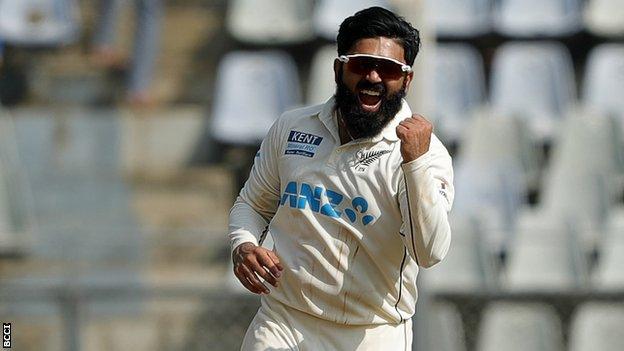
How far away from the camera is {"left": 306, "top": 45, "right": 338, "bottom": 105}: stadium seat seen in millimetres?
8961

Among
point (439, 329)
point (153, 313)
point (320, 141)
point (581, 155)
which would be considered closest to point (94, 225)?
point (153, 313)

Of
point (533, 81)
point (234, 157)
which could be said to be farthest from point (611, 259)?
point (234, 157)

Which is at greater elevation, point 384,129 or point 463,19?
point 384,129

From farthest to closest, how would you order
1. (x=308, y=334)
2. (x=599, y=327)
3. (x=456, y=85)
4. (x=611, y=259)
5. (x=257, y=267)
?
(x=456, y=85) < (x=611, y=259) < (x=599, y=327) < (x=308, y=334) < (x=257, y=267)

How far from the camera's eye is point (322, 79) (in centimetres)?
905

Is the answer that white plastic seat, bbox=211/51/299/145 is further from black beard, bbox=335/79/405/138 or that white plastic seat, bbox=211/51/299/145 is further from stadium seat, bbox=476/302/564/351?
black beard, bbox=335/79/405/138

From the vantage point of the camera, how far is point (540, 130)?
8930 millimetres

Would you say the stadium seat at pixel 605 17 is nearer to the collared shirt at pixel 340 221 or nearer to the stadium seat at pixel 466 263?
the stadium seat at pixel 466 263

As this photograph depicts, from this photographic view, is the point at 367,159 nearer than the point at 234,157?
Yes

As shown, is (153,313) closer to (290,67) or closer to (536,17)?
(290,67)

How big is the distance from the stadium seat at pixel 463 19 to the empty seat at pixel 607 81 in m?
0.83

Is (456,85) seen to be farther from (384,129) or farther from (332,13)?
(384,129)

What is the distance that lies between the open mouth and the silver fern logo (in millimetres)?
120

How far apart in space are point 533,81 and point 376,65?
5.78 meters
